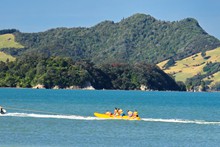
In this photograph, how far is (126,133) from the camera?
210ft

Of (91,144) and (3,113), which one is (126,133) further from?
(3,113)

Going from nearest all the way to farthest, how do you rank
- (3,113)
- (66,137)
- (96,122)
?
(66,137), (96,122), (3,113)

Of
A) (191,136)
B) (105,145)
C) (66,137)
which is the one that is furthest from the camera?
(191,136)

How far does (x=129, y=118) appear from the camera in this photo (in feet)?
257

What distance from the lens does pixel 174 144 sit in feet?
188

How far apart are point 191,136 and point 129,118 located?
15.5 metres

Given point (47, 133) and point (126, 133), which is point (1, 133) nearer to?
point (47, 133)

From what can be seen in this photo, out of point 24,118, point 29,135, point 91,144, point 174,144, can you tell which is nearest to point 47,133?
point 29,135

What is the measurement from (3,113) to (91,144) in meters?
28.7

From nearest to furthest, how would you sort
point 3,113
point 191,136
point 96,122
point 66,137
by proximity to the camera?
point 66,137 < point 191,136 < point 96,122 < point 3,113

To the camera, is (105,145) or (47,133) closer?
(105,145)

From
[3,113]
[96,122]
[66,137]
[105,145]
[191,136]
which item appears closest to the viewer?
[105,145]

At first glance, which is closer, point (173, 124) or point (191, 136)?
point (191, 136)

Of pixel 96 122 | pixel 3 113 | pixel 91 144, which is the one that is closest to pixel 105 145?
pixel 91 144
